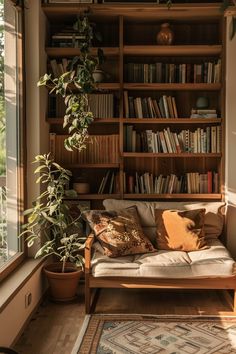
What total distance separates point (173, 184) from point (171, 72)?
3.60 ft

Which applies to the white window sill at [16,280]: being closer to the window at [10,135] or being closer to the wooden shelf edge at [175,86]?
the window at [10,135]

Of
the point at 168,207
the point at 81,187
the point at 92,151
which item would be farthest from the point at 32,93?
the point at 168,207

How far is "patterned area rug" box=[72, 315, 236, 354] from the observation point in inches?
123

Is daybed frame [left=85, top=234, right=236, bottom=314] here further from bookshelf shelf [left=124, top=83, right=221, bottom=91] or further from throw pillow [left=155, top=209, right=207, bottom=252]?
bookshelf shelf [left=124, top=83, right=221, bottom=91]

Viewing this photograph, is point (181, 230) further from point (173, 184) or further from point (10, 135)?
point (10, 135)

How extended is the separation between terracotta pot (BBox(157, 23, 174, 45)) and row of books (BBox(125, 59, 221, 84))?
216 mm

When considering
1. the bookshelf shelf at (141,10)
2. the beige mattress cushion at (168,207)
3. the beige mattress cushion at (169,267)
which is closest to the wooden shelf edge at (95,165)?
the beige mattress cushion at (168,207)

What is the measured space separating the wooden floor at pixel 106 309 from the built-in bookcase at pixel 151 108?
939 mm

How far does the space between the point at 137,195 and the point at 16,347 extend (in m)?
1.95

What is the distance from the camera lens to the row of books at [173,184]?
4668mm

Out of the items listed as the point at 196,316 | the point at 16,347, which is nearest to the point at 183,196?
the point at 196,316

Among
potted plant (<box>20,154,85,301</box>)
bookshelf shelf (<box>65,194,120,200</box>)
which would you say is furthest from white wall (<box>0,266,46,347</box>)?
bookshelf shelf (<box>65,194,120,200</box>)

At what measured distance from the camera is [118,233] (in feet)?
13.0

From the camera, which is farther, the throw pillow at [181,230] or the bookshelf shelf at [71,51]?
the bookshelf shelf at [71,51]
